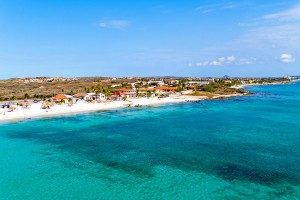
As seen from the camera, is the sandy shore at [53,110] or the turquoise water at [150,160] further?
the sandy shore at [53,110]

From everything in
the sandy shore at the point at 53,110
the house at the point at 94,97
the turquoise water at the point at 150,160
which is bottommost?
the turquoise water at the point at 150,160

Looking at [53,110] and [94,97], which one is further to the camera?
[94,97]

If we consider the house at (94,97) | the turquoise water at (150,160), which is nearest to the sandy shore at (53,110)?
the house at (94,97)

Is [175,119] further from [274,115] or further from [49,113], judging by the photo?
[49,113]

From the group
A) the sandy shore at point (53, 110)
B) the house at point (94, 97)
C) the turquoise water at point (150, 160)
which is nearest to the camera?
the turquoise water at point (150, 160)

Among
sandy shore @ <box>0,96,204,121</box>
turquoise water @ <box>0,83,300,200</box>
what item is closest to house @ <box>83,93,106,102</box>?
sandy shore @ <box>0,96,204,121</box>

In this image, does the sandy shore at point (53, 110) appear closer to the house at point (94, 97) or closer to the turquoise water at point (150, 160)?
the house at point (94, 97)

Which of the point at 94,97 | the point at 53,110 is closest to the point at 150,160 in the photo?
the point at 53,110

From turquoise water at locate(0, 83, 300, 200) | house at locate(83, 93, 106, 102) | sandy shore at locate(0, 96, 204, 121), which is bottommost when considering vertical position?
turquoise water at locate(0, 83, 300, 200)

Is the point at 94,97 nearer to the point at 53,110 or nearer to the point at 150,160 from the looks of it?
the point at 53,110

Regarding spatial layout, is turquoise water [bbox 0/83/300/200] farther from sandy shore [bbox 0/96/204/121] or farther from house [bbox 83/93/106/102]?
house [bbox 83/93/106/102]
